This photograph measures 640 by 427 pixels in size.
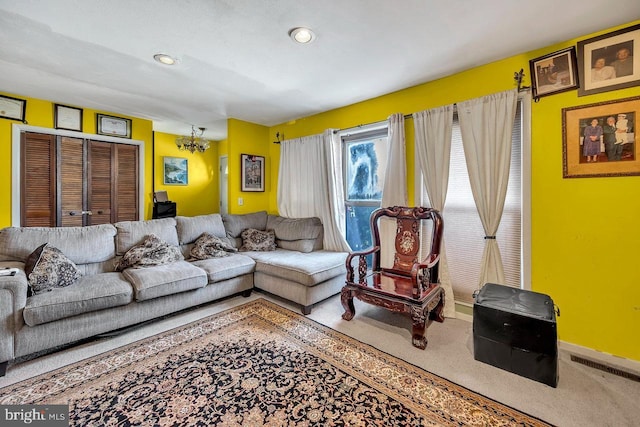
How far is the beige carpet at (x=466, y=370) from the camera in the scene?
159 cm

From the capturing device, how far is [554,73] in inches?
87.4

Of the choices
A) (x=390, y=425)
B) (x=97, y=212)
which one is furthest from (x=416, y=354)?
(x=97, y=212)

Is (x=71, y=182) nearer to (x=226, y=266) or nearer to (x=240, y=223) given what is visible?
(x=240, y=223)

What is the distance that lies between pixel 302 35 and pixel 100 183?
3868 millimetres

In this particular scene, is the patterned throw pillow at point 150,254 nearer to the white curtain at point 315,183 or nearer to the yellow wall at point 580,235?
the white curtain at point 315,183

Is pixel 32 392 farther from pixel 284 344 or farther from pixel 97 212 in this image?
pixel 97 212

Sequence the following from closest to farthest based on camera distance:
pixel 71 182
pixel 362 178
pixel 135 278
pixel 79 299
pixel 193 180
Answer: pixel 79 299, pixel 135 278, pixel 362 178, pixel 71 182, pixel 193 180

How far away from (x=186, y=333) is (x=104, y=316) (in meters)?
0.66

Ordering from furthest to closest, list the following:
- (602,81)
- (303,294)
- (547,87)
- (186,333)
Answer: (303,294) < (186,333) < (547,87) < (602,81)

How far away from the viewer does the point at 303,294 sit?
2.87 metres

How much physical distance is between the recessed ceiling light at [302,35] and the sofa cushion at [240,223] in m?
2.61

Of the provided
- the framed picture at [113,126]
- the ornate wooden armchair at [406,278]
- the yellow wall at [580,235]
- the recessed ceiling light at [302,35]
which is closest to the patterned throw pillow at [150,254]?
the ornate wooden armchair at [406,278]

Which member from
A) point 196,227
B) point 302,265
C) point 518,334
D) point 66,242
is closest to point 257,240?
point 196,227

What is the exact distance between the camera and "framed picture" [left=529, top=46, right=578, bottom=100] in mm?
2148
